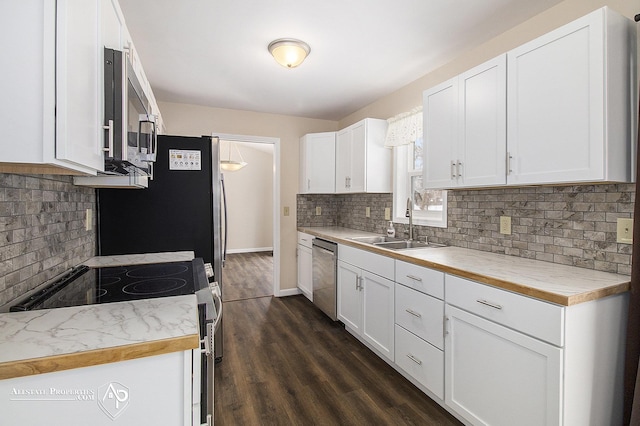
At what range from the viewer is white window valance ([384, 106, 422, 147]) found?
287 cm

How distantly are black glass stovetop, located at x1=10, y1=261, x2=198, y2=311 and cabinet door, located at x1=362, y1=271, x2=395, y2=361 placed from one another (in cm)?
135

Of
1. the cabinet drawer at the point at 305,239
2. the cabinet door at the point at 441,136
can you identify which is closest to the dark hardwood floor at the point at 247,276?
the cabinet drawer at the point at 305,239

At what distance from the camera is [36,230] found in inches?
53.9

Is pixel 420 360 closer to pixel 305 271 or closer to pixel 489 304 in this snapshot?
pixel 489 304

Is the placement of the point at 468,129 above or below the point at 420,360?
above

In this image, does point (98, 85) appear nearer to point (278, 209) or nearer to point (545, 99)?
point (545, 99)

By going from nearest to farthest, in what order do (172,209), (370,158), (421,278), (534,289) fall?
(534,289)
(421,278)
(172,209)
(370,158)

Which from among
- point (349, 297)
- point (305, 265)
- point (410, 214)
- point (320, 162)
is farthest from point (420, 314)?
point (320, 162)

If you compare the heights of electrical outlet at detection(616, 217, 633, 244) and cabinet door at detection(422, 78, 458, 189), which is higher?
cabinet door at detection(422, 78, 458, 189)

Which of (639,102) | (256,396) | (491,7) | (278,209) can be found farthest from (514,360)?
(278,209)

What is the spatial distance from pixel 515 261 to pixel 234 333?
242 centimetres

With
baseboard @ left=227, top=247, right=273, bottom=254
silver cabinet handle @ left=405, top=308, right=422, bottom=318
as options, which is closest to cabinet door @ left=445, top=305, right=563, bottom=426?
silver cabinet handle @ left=405, top=308, right=422, bottom=318

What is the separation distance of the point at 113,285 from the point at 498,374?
1782 millimetres

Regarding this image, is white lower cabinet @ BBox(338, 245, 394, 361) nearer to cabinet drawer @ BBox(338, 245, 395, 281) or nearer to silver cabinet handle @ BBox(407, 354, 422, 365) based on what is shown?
cabinet drawer @ BBox(338, 245, 395, 281)
